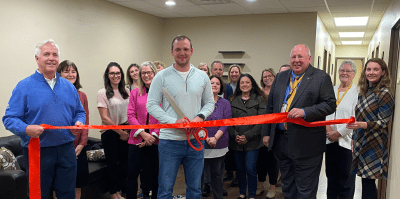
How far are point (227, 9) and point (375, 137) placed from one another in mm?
4547

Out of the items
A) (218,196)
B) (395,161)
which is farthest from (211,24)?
(395,161)

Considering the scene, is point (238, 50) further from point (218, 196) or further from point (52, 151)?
point (52, 151)

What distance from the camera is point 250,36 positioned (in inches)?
271

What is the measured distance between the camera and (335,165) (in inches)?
115

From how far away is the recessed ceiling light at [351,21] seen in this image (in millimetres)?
7119

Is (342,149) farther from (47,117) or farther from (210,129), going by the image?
(47,117)

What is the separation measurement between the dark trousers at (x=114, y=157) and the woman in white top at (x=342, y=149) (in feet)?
7.04

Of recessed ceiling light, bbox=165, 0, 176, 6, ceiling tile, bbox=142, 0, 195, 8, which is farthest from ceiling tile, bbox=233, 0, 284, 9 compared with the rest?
→ recessed ceiling light, bbox=165, 0, 176, 6

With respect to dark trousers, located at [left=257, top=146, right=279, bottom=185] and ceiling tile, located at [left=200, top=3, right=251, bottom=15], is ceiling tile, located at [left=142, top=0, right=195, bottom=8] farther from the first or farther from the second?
dark trousers, located at [left=257, top=146, right=279, bottom=185]

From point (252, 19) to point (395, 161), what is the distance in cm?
521

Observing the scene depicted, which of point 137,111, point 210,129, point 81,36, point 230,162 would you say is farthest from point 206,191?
point 81,36

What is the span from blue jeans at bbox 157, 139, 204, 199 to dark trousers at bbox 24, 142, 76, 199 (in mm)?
652

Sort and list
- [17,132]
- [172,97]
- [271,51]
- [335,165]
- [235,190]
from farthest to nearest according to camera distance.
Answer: [271,51] → [235,190] → [335,165] → [172,97] → [17,132]

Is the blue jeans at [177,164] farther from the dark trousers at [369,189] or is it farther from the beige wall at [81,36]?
the beige wall at [81,36]
